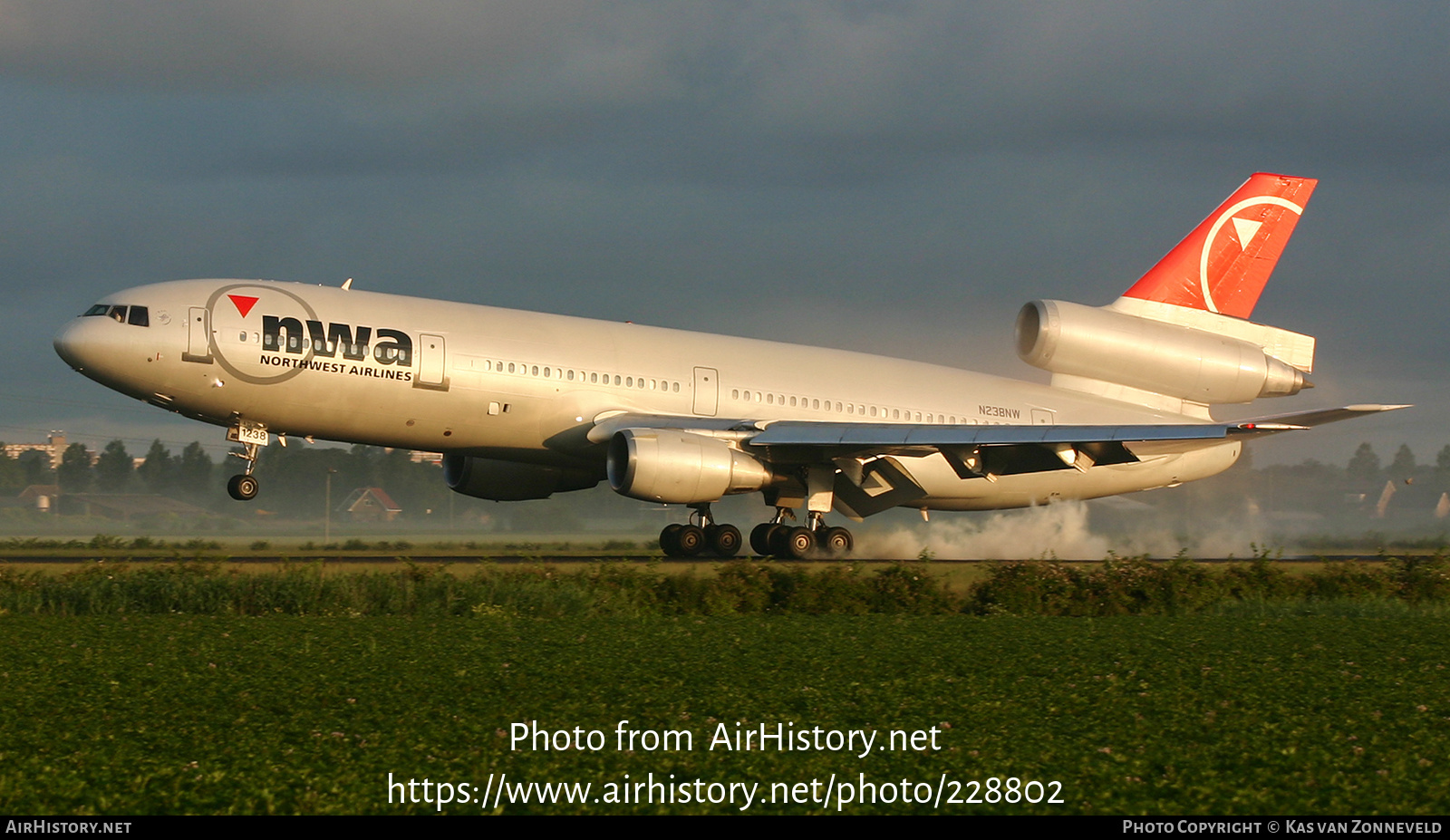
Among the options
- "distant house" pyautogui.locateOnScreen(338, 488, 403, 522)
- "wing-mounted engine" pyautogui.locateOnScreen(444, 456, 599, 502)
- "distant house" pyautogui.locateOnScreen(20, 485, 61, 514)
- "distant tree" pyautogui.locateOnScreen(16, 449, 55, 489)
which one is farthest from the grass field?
"distant tree" pyautogui.locateOnScreen(16, 449, 55, 489)

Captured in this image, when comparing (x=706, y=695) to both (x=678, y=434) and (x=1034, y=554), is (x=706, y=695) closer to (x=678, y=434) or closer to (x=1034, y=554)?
(x=678, y=434)

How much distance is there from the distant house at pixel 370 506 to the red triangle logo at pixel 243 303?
70.0ft

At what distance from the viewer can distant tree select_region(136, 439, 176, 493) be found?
4169 centimetres

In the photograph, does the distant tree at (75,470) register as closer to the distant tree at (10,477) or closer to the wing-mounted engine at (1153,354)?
the distant tree at (10,477)

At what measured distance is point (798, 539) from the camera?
2556cm

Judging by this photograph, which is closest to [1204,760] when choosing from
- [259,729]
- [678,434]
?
[259,729]

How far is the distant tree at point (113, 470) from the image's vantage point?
4134 cm

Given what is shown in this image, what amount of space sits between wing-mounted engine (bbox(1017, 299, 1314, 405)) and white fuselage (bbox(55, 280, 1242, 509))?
1.30 m

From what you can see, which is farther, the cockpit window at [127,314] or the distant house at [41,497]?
the distant house at [41,497]

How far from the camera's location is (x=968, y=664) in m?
9.23

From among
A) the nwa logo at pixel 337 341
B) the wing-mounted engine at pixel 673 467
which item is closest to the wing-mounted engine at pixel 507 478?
the wing-mounted engine at pixel 673 467

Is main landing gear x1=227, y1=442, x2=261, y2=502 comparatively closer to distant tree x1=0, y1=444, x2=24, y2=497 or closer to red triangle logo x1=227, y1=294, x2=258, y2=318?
red triangle logo x1=227, y1=294, x2=258, y2=318

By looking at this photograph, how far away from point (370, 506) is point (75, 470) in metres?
9.51
